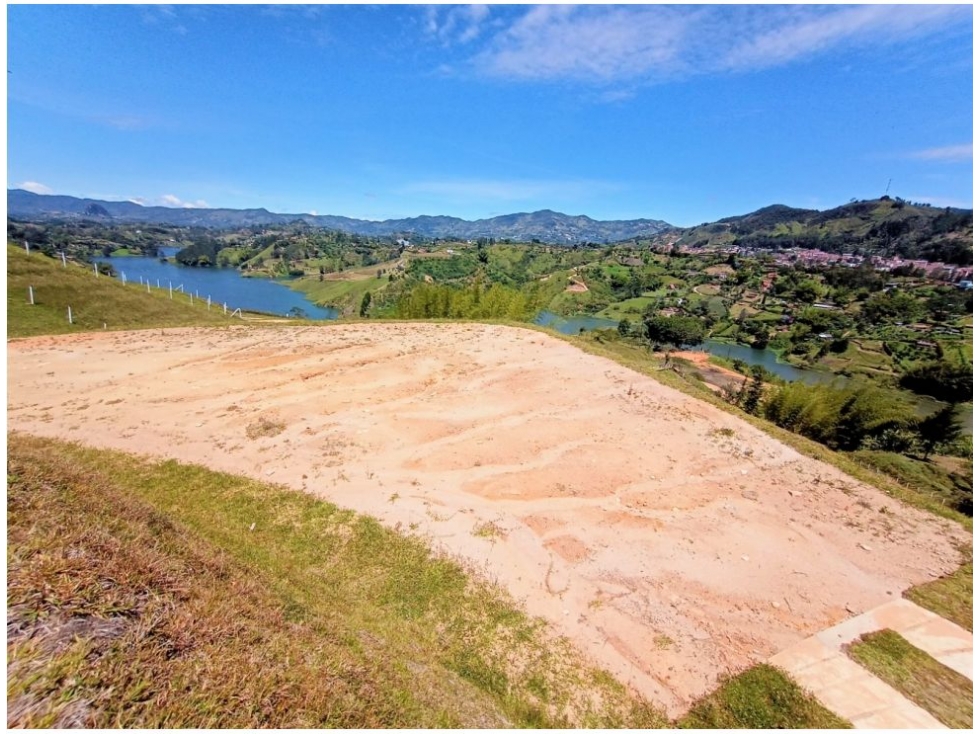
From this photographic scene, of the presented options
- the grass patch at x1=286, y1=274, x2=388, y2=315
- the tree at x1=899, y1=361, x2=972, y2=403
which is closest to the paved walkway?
the tree at x1=899, y1=361, x2=972, y2=403

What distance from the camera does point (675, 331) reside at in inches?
3445

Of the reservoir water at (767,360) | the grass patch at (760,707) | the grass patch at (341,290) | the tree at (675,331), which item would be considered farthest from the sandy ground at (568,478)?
the grass patch at (341,290)

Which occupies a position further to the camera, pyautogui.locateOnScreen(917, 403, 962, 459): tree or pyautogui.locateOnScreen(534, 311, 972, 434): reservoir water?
pyautogui.locateOnScreen(534, 311, 972, 434): reservoir water

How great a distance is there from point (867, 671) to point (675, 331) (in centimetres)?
8854

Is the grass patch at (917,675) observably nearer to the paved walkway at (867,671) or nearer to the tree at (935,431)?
the paved walkway at (867,671)

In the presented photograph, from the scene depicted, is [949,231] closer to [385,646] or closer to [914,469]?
[914,469]

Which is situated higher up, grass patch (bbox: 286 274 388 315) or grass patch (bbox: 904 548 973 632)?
grass patch (bbox: 904 548 973 632)

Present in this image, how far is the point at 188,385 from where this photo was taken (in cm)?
1527

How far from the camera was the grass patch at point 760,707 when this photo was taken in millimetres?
5152

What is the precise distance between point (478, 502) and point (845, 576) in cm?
677

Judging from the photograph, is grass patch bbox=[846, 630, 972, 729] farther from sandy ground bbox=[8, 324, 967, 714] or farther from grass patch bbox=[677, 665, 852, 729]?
grass patch bbox=[677, 665, 852, 729]

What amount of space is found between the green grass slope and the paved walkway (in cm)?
2837

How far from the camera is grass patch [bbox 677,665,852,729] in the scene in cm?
515

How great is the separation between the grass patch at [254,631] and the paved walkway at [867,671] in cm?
219
